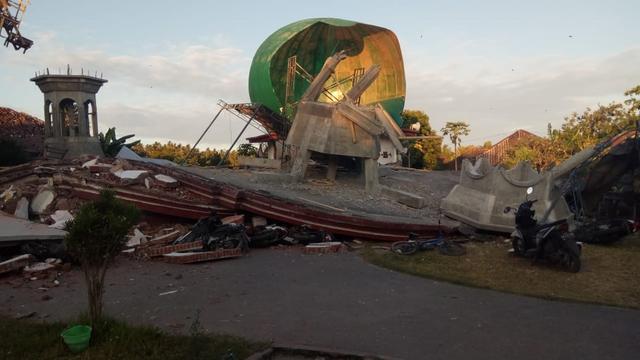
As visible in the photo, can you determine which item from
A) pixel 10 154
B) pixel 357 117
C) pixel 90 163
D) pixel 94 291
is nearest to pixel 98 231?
pixel 94 291

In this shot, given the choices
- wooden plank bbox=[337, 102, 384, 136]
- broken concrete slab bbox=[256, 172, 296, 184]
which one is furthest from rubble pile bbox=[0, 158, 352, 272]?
wooden plank bbox=[337, 102, 384, 136]

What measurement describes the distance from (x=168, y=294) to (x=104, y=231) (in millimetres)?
2611

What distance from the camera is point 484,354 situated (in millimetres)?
4879

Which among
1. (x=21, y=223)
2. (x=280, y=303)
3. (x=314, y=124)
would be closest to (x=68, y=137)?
(x=314, y=124)

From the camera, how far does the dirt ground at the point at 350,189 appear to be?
54.4ft

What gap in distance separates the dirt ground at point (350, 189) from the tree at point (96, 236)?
32.1ft

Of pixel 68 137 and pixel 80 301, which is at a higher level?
pixel 68 137

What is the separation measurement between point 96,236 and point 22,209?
30.2 feet

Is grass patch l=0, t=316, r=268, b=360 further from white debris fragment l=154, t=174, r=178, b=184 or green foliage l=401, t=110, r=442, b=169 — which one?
green foliage l=401, t=110, r=442, b=169

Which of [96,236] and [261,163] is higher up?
[261,163]

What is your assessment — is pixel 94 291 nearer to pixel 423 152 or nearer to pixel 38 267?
pixel 38 267

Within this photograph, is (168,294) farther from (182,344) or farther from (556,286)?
(556,286)

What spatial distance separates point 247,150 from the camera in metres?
41.6

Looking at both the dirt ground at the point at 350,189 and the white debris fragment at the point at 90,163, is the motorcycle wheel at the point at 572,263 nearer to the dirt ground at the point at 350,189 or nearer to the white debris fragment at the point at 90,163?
the dirt ground at the point at 350,189
